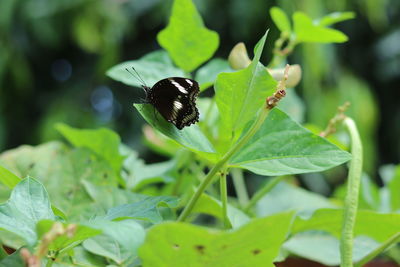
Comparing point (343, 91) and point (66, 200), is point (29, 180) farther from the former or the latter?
point (343, 91)

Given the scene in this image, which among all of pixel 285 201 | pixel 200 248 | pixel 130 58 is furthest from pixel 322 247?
pixel 130 58

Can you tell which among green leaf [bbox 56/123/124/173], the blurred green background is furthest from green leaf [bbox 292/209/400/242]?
the blurred green background

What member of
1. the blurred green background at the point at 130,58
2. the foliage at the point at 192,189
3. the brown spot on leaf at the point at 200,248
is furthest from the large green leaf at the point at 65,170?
the blurred green background at the point at 130,58

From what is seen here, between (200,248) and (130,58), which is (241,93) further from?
(130,58)

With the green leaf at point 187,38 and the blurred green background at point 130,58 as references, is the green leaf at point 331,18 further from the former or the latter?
the blurred green background at point 130,58

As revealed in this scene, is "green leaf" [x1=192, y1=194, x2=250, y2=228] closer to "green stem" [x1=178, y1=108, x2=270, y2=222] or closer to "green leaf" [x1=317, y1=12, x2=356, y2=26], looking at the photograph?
"green stem" [x1=178, y1=108, x2=270, y2=222]

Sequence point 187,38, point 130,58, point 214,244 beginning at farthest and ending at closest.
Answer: point 130,58, point 187,38, point 214,244
